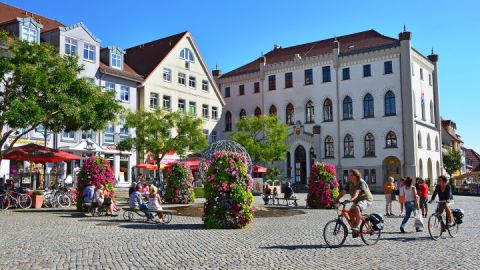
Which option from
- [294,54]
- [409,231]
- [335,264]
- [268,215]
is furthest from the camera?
[294,54]

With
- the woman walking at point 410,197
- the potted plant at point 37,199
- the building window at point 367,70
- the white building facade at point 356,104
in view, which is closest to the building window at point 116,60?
the white building facade at point 356,104

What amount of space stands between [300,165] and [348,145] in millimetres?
5850

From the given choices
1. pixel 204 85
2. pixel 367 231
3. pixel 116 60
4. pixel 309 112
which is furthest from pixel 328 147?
pixel 367 231

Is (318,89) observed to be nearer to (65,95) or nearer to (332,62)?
(332,62)

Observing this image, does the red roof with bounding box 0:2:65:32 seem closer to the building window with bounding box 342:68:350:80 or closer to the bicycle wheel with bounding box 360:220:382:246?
the building window with bounding box 342:68:350:80

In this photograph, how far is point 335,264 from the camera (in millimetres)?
9562

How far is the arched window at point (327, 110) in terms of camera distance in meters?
53.8

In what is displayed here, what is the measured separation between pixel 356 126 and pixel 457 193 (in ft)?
38.2

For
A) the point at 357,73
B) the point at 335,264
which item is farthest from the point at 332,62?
the point at 335,264

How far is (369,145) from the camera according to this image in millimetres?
50938

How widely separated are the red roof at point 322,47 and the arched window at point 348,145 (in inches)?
362

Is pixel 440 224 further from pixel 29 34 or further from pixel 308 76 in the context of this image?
pixel 308 76

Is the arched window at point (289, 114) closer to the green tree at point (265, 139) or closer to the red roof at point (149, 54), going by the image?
the green tree at point (265, 139)

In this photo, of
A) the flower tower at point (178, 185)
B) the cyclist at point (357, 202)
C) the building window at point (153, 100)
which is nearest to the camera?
the cyclist at point (357, 202)
